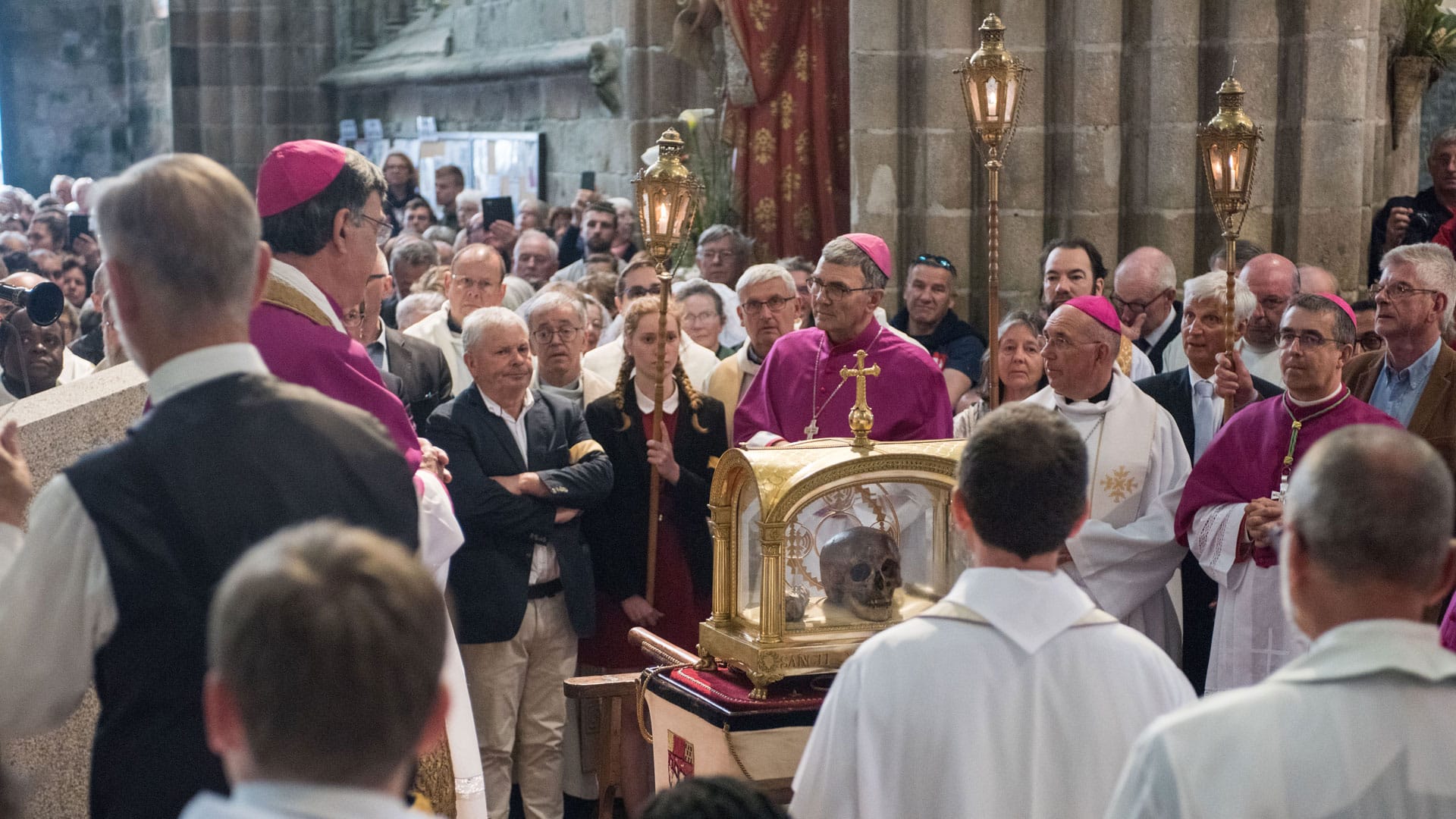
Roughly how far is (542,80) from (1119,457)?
9922mm

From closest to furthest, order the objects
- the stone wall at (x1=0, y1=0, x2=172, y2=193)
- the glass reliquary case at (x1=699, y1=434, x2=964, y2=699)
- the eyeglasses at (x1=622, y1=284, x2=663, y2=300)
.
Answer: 1. the glass reliquary case at (x1=699, y1=434, x2=964, y2=699)
2. the eyeglasses at (x1=622, y1=284, x2=663, y2=300)
3. the stone wall at (x1=0, y1=0, x2=172, y2=193)

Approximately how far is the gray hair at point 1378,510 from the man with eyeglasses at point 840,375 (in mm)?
3357

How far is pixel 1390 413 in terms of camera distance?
5141 mm

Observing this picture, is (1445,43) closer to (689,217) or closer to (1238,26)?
(1238,26)

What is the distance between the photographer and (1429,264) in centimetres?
519

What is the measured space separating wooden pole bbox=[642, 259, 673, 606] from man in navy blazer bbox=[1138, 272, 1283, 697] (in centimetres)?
159

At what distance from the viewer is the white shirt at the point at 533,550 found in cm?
549

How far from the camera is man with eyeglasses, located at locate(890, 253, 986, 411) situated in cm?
698

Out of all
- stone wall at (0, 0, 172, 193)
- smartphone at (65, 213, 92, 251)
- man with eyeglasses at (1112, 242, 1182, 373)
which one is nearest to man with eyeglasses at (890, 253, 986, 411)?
man with eyeglasses at (1112, 242, 1182, 373)

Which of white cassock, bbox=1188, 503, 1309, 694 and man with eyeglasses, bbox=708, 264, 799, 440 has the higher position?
man with eyeglasses, bbox=708, 264, 799, 440

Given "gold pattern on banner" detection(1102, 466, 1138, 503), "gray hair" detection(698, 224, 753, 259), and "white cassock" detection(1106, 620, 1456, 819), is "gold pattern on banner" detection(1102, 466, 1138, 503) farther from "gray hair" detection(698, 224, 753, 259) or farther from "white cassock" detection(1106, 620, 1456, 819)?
"gray hair" detection(698, 224, 753, 259)

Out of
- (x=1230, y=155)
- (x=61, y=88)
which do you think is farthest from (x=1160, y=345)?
(x=61, y=88)

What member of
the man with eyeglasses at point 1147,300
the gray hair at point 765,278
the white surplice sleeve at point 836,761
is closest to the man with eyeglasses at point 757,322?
the gray hair at point 765,278

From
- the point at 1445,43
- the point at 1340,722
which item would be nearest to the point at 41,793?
the point at 1340,722
